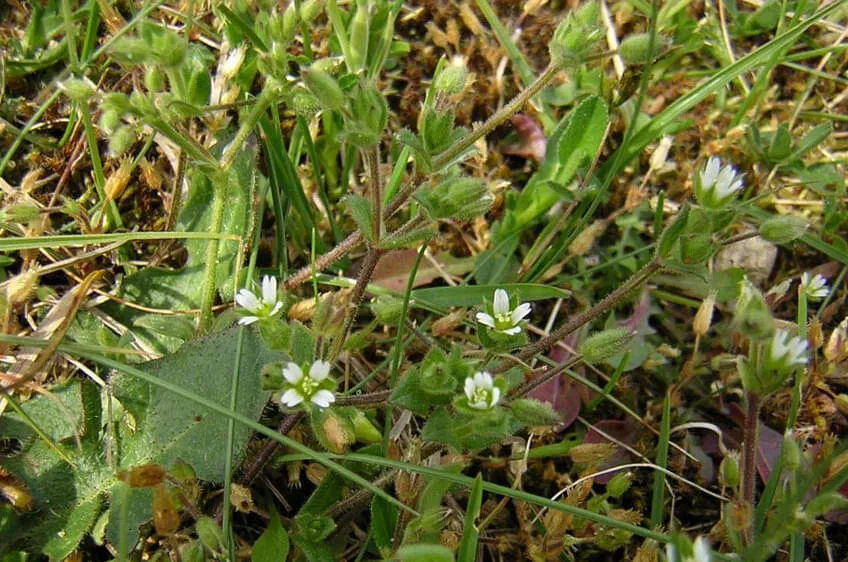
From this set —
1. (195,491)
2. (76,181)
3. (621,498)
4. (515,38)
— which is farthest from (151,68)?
(621,498)

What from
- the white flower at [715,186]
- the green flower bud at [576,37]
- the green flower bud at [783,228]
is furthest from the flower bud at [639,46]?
the green flower bud at [783,228]

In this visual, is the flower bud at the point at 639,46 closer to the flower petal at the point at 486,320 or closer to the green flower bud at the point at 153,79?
the flower petal at the point at 486,320

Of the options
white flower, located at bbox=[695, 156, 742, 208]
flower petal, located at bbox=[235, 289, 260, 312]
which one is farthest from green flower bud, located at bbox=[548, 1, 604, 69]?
flower petal, located at bbox=[235, 289, 260, 312]

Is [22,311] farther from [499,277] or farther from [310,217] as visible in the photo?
[499,277]

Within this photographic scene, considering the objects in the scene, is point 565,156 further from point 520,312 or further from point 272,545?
point 272,545

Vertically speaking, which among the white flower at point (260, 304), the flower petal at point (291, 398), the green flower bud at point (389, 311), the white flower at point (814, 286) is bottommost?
the white flower at point (814, 286)

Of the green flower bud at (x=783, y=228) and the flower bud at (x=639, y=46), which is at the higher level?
the flower bud at (x=639, y=46)
